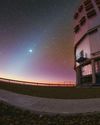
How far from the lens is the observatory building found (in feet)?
163

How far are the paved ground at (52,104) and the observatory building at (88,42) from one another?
91.7 feet

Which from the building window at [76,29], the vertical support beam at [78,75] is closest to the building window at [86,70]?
the vertical support beam at [78,75]

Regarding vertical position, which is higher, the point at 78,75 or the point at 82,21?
the point at 82,21

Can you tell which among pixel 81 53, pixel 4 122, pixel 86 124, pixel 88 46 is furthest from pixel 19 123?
pixel 81 53

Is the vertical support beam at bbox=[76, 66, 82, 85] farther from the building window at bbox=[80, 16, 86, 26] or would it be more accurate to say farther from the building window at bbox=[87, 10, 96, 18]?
the building window at bbox=[87, 10, 96, 18]

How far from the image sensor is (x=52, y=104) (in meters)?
20.2

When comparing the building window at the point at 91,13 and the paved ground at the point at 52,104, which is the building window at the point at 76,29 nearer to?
the building window at the point at 91,13

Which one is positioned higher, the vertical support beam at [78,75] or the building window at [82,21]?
the building window at [82,21]

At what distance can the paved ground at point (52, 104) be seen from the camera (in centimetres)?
1836

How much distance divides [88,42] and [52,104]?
3298cm

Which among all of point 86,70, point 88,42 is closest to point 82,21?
point 88,42

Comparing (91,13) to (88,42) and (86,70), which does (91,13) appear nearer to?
(88,42)

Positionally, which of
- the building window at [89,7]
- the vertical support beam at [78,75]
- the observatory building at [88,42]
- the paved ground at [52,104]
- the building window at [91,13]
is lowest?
the paved ground at [52,104]

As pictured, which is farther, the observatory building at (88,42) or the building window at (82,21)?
the building window at (82,21)
